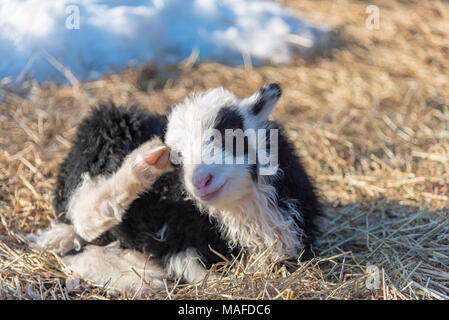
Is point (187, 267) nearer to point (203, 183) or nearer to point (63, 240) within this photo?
point (203, 183)

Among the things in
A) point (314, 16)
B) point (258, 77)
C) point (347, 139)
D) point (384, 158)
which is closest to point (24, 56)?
point (258, 77)

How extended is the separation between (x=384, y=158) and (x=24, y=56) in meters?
3.83

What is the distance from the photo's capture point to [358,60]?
730cm

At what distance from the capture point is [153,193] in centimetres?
309

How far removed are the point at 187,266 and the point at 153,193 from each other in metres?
0.49

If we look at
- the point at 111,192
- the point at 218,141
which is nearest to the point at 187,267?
the point at 111,192

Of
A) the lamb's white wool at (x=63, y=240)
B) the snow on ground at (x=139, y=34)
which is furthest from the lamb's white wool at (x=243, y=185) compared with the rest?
the snow on ground at (x=139, y=34)

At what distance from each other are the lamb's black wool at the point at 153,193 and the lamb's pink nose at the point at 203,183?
37cm

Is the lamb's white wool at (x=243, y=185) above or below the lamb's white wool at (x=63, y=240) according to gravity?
above

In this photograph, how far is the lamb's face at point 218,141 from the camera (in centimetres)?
250

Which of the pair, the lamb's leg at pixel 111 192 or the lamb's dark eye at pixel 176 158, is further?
the lamb's leg at pixel 111 192

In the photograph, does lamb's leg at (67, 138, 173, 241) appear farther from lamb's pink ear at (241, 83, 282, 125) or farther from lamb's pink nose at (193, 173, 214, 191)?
lamb's pink ear at (241, 83, 282, 125)

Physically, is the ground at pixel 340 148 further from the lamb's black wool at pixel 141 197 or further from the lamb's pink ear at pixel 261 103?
the lamb's pink ear at pixel 261 103
